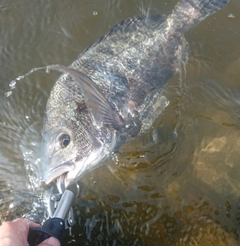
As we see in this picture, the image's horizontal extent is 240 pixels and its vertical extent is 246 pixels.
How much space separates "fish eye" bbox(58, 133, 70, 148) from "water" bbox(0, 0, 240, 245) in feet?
1.97

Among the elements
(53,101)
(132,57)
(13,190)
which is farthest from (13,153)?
(132,57)

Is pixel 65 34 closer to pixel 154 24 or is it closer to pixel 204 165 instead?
pixel 154 24

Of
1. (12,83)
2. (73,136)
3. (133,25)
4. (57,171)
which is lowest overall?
(57,171)

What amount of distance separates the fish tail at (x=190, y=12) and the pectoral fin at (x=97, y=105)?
1593 mm

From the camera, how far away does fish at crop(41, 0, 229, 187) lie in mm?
3365

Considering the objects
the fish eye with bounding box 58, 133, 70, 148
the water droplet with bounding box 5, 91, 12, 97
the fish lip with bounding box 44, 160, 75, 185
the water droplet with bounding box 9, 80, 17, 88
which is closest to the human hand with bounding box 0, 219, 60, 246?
the fish lip with bounding box 44, 160, 75, 185

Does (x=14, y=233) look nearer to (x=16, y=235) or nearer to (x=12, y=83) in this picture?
(x=16, y=235)

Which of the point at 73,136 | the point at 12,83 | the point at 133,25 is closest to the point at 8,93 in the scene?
the point at 12,83

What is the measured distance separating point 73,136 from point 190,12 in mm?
2511

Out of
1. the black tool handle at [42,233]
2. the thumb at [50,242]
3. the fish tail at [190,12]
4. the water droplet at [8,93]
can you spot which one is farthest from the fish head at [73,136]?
the fish tail at [190,12]

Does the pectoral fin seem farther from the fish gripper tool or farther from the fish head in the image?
the fish gripper tool

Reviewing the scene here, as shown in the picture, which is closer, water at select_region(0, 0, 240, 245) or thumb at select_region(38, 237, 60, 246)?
thumb at select_region(38, 237, 60, 246)

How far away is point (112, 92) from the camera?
3.82 m

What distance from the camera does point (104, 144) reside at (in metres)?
3.64
